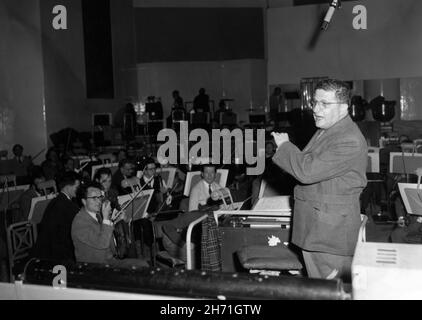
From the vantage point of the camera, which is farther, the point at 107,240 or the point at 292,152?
the point at 107,240

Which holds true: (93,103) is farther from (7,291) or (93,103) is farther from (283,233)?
(7,291)

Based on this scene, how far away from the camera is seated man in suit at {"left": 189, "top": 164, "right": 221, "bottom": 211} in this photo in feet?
18.7

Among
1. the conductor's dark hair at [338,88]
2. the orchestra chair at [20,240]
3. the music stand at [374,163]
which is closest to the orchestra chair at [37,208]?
the orchestra chair at [20,240]

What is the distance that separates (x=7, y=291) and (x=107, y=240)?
2068mm

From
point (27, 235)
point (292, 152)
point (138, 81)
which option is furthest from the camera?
point (138, 81)

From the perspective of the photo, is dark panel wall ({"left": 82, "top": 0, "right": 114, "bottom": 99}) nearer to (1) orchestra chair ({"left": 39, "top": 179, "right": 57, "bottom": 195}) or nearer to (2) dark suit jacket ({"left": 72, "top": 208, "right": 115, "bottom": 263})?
(1) orchestra chair ({"left": 39, "top": 179, "right": 57, "bottom": 195})

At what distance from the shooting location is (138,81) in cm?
1645

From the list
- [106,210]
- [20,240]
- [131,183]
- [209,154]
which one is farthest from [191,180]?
[106,210]

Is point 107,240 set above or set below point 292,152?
below

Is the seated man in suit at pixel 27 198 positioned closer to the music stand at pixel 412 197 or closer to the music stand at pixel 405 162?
the music stand at pixel 412 197

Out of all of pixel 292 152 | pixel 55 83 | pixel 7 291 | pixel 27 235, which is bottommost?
pixel 27 235

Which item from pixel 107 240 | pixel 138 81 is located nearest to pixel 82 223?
pixel 107 240

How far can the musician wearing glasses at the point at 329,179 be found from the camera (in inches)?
98.6

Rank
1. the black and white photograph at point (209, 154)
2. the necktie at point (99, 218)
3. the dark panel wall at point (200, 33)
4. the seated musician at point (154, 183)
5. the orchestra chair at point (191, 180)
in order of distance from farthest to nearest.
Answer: the dark panel wall at point (200, 33) < the orchestra chair at point (191, 180) < the seated musician at point (154, 183) < the necktie at point (99, 218) < the black and white photograph at point (209, 154)
